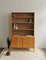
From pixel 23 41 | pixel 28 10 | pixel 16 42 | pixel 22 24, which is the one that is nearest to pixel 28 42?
pixel 23 41

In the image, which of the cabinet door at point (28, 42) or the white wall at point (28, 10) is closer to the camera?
the cabinet door at point (28, 42)

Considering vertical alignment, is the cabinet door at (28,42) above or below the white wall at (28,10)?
below

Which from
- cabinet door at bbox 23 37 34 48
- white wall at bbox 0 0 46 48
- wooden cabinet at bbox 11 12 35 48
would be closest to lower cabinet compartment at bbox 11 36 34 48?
cabinet door at bbox 23 37 34 48

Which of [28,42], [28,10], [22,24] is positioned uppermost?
[28,10]

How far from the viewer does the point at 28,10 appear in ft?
21.1

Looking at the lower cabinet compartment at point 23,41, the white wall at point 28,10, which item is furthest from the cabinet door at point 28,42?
the white wall at point 28,10

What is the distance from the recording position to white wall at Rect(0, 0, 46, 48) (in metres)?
6.39

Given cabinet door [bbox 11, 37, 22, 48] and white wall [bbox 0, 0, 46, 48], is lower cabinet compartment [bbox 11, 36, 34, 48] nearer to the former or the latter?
cabinet door [bbox 11, 37, 22, 48]

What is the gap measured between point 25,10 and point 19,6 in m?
0.32

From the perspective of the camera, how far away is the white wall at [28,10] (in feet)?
21.0

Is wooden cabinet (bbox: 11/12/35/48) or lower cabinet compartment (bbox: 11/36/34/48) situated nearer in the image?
lower cabinet compartment (bbox: 11/36/34/48)

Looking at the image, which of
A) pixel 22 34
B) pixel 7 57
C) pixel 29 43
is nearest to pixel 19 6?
pixel 22 34

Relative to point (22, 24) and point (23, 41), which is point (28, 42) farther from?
point (22, 24)

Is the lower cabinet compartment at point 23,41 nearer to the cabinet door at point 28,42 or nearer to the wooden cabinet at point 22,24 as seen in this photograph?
the cabinet door at point 28,42
